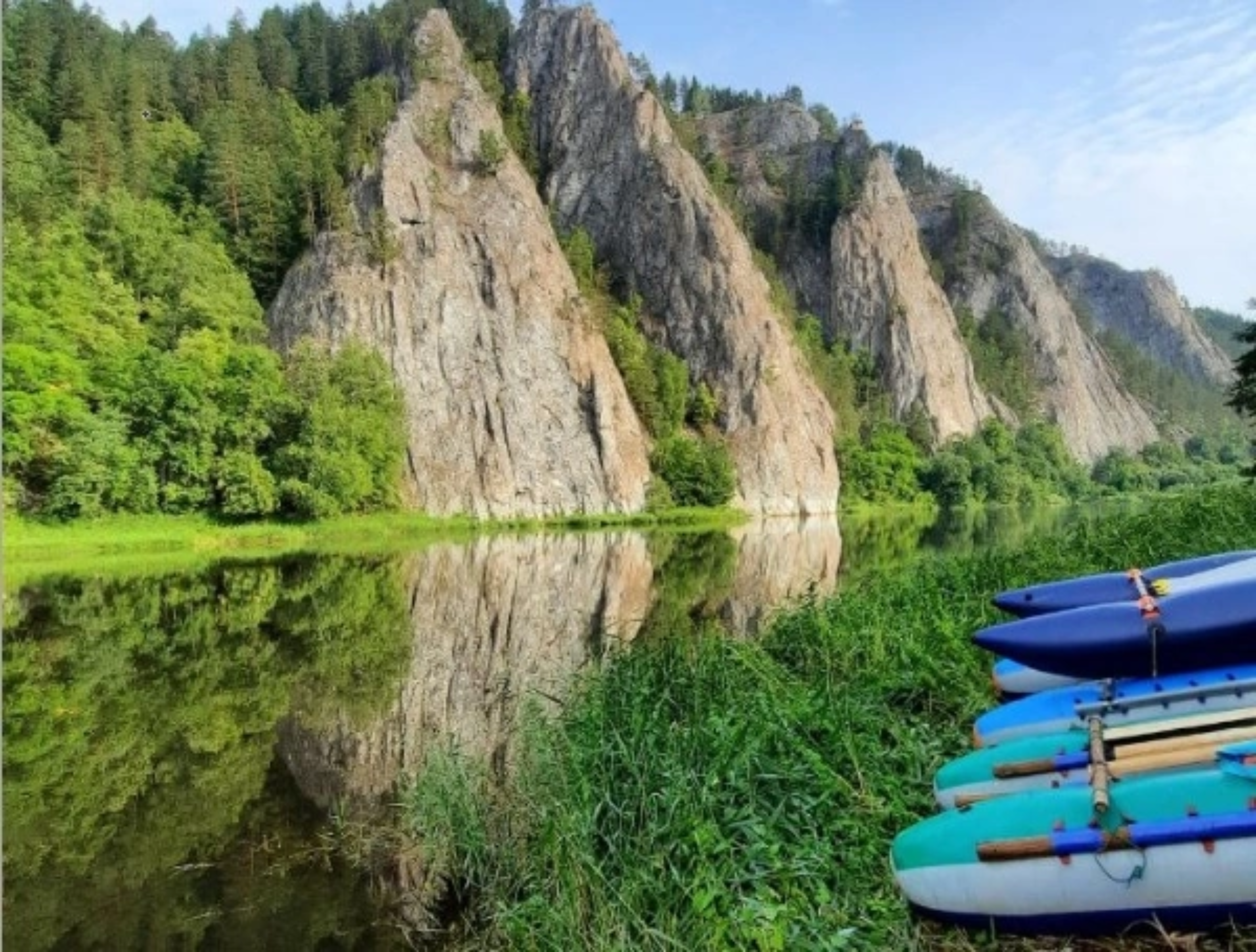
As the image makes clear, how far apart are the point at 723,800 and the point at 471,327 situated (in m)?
70.3

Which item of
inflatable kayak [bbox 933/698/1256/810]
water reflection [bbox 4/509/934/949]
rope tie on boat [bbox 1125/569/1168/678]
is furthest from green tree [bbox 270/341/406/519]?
inflatable kayak [bbox 933/698/1256/810]

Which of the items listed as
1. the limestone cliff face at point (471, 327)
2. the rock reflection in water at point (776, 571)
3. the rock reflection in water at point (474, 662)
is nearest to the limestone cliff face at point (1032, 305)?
the limestone cliff face at point (471, 327)

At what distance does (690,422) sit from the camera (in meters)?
91.2

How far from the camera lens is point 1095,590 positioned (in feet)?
31.0

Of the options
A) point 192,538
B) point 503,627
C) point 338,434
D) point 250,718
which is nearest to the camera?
point 250,718

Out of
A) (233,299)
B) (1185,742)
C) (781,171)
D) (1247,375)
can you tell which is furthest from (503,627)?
(781,171)

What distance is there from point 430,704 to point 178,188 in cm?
7667

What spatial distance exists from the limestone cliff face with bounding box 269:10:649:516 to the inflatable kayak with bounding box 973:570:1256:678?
60.2 m

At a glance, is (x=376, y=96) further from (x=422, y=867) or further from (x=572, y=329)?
(x=422, y=867)

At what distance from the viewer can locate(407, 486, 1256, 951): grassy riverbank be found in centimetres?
555

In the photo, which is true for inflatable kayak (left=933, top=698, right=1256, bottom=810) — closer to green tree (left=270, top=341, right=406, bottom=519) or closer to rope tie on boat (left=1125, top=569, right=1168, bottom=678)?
rope tie on boat (left=1125, top=569, right=1168, bottom=678)

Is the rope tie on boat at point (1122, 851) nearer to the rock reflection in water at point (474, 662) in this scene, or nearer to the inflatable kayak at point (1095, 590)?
the inflatable kayak at point (1095, 590)

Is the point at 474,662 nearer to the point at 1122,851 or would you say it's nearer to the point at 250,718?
the point at 250,718

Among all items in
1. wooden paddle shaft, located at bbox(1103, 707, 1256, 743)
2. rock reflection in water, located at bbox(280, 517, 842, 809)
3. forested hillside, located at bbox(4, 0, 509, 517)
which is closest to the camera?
wooden paddle shaft, located at bbox(1103, 707, 1256, 743)
